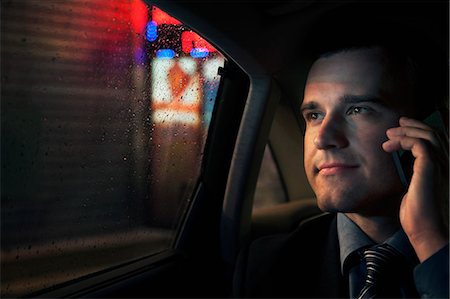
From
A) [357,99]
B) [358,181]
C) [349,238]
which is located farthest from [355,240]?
[357,99]

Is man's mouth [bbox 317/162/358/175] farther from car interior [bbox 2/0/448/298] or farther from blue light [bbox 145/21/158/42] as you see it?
blue light [bbox 145/21/158/42]

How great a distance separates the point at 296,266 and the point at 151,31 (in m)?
0.97

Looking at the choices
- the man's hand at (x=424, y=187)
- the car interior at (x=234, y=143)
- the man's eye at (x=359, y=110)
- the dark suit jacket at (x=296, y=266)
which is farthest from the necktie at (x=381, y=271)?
the car interior at (x=234, y=143)

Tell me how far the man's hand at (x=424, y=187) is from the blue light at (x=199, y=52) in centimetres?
77

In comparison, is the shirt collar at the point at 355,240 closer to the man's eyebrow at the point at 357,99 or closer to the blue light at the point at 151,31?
the man's eyebrow at the point at 357,99

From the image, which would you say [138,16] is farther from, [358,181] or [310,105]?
[358,181]

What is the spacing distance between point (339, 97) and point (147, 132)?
30.4 inches

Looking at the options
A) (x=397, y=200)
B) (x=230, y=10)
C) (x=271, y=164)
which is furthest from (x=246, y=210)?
(x=230, y=10)

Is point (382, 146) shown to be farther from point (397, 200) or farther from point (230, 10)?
point (230, 10)

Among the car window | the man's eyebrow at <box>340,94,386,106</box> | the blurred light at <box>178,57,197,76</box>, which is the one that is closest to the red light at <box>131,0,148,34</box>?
the car window

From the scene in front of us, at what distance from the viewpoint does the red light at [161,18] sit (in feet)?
6.08

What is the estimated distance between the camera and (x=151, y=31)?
209 cm

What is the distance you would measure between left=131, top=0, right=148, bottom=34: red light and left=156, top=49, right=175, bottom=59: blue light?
114 mm

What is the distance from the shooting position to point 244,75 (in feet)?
7.59
